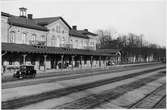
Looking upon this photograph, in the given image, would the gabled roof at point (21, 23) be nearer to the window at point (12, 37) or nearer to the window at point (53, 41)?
the window at point (12, 37)

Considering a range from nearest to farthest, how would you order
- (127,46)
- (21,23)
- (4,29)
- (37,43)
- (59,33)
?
(4,29) < (21,23) < (37,43) < (59,33) < (127,46)

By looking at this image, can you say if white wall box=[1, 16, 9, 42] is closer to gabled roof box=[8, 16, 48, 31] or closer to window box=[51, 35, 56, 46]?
gabled roof box=[8, 16, 48, 31]

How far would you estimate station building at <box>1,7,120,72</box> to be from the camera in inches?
1332

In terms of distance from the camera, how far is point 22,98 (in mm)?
14109

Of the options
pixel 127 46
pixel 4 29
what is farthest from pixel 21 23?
pixel 127 46

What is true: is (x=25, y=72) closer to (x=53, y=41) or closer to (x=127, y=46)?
(x=53, y=41)

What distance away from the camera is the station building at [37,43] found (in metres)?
33.8

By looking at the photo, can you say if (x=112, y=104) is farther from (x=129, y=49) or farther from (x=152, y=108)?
(x=129, y=49)

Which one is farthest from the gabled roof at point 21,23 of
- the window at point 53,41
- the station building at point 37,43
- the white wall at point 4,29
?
the window at point 53,41

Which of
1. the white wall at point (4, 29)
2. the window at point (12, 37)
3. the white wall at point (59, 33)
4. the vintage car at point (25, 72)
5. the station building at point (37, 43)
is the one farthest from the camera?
the white wall at point (59, 33)

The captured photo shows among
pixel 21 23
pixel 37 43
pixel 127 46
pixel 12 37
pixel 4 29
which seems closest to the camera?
pixel 4 29

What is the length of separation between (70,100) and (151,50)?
116m

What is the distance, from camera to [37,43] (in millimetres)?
40531

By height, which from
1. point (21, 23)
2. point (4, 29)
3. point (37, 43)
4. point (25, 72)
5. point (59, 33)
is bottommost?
point (25, 72)
